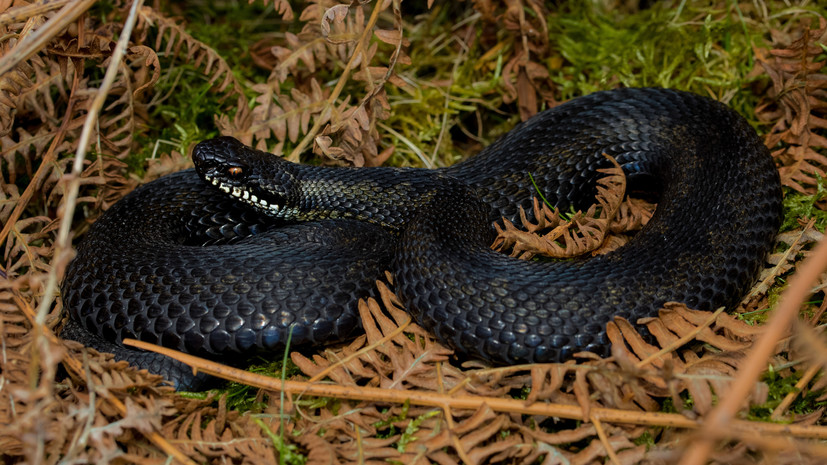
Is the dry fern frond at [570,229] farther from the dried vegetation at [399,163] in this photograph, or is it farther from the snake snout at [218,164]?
the snake snout at [218,164]

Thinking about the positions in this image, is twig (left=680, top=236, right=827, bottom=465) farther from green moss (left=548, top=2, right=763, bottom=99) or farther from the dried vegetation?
green moss (left=548, top=2, right=763, bottom=99)

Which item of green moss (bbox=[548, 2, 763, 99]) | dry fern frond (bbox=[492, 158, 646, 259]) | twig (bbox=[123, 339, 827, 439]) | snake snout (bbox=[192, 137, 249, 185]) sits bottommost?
twig (bbox=[123, 339, 827, 439])

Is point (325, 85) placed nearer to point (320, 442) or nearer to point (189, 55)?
point (189, 55)

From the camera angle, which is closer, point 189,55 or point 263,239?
point 263,239

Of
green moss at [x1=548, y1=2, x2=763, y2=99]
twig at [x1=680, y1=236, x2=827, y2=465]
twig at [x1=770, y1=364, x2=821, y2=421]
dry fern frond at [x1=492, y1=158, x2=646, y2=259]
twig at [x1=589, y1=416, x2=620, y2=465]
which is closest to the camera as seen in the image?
twig at [x1=680, y1=236, x2=827, y2=465]

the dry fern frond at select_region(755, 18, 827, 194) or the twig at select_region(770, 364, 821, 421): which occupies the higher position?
the dry fern frond at select_region(755, 18, 827, 194)

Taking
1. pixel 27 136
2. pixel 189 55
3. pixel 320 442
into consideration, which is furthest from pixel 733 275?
pixel 27 136

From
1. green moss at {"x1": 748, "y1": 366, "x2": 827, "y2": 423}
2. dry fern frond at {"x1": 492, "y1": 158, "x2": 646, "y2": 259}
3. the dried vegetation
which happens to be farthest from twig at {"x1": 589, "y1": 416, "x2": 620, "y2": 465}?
dry fern frond at {"x1": 492, "y1": 158, "x2": 646, "y2": 259}
